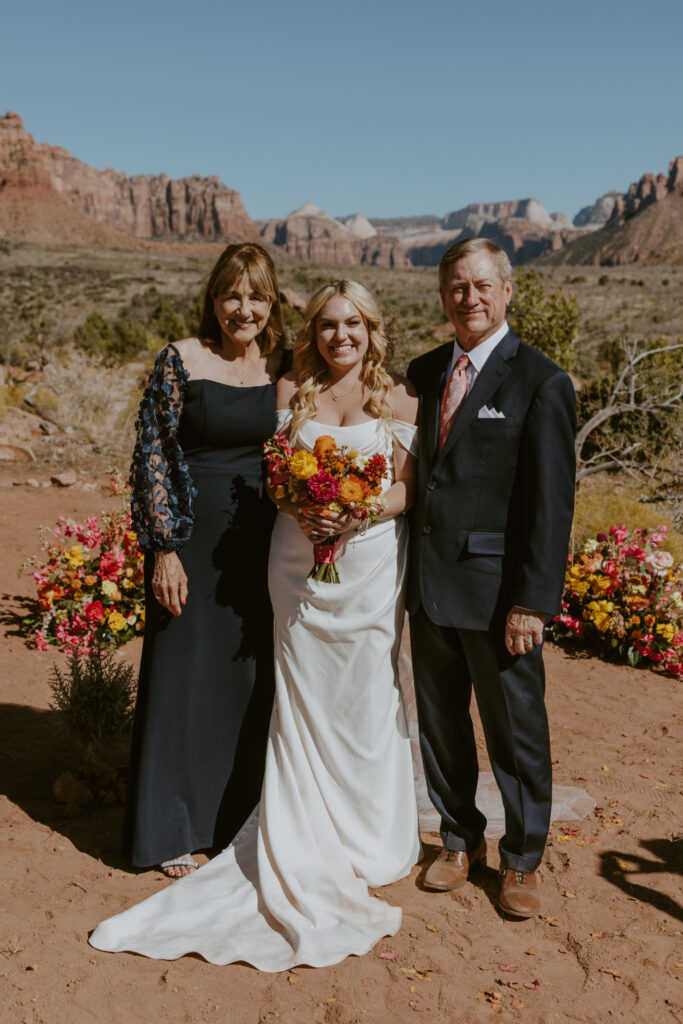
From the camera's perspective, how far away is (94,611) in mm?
5637

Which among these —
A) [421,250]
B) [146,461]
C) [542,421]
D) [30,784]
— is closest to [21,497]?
[30,784]

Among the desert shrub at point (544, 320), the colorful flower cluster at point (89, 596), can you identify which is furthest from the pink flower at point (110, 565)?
the desert shrub at point (544, 320)

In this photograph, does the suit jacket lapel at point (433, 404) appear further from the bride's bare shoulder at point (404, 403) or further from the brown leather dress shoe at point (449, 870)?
the brown leather dress shoe at point (449, 870)

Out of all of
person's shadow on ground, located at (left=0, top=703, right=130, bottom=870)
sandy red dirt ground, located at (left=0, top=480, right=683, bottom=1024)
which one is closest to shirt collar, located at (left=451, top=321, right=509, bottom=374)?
sandy red dirt ground, located at (left=0, top=480, right=683, bottom=1024)

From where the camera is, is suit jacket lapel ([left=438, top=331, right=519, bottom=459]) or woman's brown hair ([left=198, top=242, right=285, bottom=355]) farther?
woman's brown hair ([left=198, top=242, right=285, bottom=355])

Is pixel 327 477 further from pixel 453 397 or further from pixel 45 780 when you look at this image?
pixel 45 780

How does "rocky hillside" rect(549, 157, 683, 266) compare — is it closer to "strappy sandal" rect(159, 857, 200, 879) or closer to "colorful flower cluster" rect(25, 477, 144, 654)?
"colorful flower cluster" rect(25, 477, 144, 654)

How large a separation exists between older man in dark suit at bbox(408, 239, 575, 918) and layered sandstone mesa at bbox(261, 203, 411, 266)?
15016 cm

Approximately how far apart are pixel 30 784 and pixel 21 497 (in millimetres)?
5433

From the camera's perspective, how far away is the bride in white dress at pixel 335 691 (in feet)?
10.4

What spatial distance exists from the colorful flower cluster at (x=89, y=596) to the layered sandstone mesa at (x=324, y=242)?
484 feet

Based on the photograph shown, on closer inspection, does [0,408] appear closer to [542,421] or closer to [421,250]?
[542,421]

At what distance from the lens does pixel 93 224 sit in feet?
298

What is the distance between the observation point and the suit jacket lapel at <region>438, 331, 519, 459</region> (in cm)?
300
